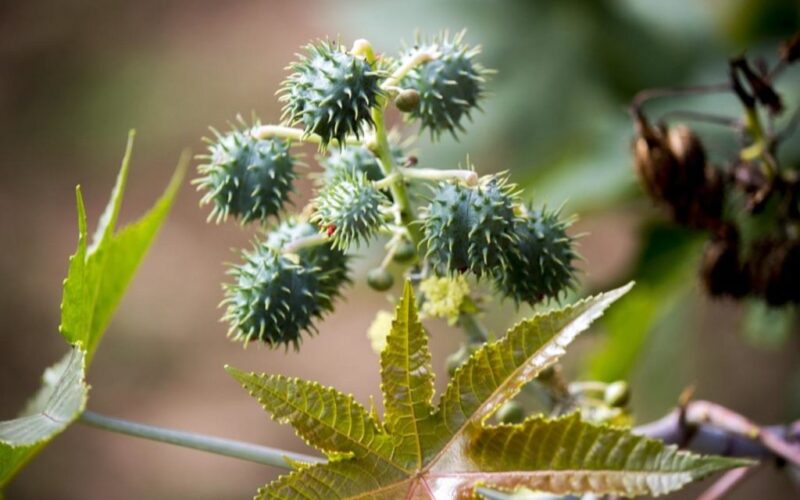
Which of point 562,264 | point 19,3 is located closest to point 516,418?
point 562,264

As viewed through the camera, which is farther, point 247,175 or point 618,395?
point 618,395

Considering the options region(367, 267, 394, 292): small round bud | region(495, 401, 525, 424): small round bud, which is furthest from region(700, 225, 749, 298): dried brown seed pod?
region(367, 267, 394, 292): small round bud

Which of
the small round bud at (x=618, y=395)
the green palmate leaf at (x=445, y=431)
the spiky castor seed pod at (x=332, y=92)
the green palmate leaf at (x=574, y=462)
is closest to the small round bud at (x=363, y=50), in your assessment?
the spiky castor seed pod at (x=332, y=92)

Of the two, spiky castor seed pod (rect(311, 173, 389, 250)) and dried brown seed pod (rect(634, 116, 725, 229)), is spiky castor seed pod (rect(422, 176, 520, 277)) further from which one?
dried brown seed pod (rect(634, 116, 725, 229))

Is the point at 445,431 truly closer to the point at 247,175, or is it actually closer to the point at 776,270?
the point at 247,175

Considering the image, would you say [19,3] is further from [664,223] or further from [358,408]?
[358,408]

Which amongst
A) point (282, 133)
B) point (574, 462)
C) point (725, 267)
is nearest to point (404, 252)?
point (282, 133)
